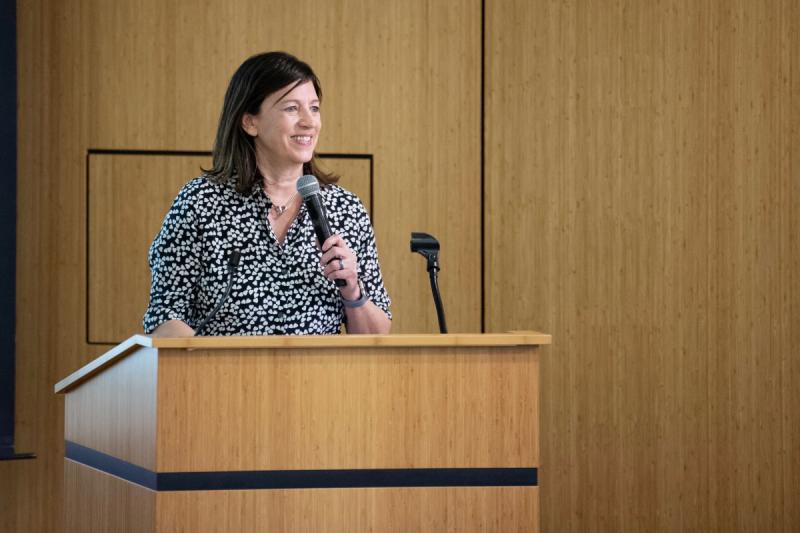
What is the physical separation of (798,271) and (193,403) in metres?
3.15

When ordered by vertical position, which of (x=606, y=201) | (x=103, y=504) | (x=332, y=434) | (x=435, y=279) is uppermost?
(x=606, y=201)

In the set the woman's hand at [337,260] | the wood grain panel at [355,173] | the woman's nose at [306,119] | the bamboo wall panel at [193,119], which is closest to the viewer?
the woman's hand at [337,260]

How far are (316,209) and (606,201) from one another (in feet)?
7.39

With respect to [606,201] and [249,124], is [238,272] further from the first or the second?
[606,201]

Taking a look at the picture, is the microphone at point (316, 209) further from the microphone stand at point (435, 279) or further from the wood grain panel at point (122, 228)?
the wood grain panel at point (122, 228)

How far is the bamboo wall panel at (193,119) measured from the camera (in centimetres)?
376

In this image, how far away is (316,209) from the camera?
79.3 inches

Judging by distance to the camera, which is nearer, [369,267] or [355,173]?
[369,267]

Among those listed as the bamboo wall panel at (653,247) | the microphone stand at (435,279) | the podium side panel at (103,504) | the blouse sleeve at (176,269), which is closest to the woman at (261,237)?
the blouse sleeve at (176,269)

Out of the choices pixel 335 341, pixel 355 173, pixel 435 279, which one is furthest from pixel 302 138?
pixel 355 173

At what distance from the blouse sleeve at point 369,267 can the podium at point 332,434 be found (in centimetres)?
63

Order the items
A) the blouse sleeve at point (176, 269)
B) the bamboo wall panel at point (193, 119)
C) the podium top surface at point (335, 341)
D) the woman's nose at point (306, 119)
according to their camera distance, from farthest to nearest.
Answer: the bamboo wall panel at point (193, 119), the woman's nose at point (306, 119), the blouse sleeve at point (176, 269), the podium top surface at point (335, 341)

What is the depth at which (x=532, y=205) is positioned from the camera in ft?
13.1

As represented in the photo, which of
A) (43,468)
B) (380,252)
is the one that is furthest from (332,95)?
(43,468)
